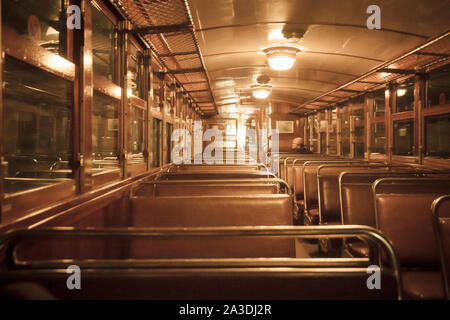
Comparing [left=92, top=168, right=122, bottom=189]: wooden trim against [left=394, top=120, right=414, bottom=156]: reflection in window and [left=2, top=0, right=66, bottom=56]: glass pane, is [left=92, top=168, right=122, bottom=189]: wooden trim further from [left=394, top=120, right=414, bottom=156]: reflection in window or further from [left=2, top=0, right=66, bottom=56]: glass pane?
[left=394, top=120, right=414, bottom=156]: reflection in window

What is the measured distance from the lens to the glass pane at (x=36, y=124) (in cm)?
222

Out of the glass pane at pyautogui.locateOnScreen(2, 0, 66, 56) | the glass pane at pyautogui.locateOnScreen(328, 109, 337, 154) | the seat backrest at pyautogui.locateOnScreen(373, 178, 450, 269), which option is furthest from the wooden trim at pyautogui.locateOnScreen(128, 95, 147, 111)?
the glass pane at pyautogui.locateOnScreen(328, 109, 337, 154)

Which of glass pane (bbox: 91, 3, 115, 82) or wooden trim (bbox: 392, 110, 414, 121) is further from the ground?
glass pane (bbox: 91, 3, 115, 82)

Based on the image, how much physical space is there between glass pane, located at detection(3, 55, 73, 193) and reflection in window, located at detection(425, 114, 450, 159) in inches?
205

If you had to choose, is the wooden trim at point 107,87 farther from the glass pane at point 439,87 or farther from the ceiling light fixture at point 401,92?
the ceiling light fixture at point 401,92

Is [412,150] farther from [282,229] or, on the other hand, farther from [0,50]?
[0,50]

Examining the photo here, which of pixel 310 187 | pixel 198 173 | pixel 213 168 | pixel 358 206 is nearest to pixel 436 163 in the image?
pixel 310 187

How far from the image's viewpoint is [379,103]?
7297 millimetres

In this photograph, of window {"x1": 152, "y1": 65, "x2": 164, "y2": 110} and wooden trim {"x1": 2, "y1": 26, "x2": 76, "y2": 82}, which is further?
window {"x1": 152, "y1": 65, "x2": 164, "y2": 110}

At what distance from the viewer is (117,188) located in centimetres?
312

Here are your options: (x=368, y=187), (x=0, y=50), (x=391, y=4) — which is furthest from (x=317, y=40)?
(x=0, y=50)

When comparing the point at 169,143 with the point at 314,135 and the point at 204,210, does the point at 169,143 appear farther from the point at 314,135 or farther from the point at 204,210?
the point at 314,135

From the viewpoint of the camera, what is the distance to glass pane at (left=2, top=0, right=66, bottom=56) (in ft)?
5.68

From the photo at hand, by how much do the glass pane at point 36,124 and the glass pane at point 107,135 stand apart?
39 centimetres
